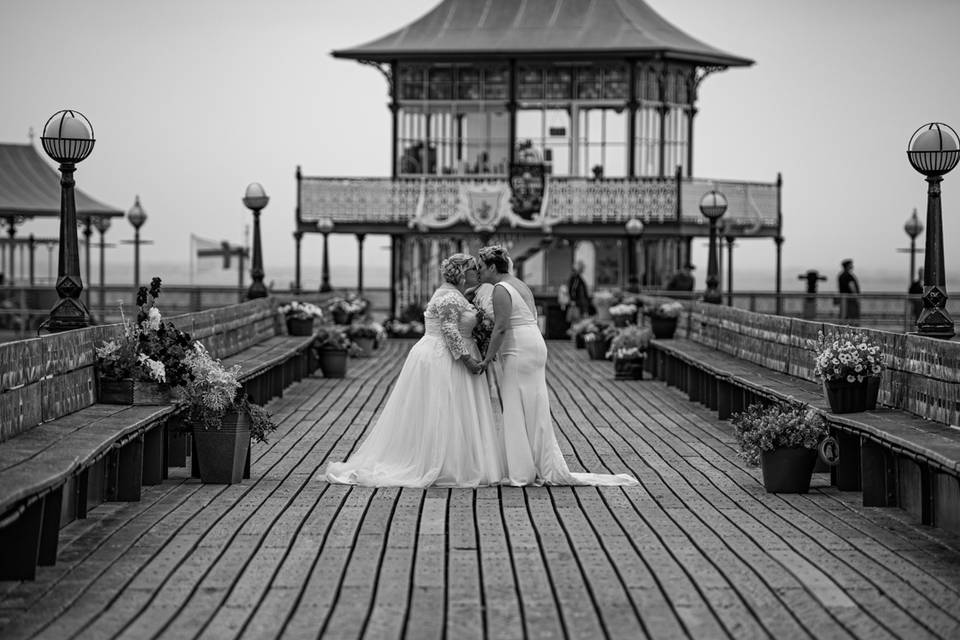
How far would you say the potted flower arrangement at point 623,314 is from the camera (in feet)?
97.5

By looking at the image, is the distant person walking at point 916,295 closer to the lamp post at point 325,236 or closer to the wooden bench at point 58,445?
the lamp post at point 325,236

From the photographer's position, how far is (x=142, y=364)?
12.9m

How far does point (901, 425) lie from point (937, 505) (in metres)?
0.78

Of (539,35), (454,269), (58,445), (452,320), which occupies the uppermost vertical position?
(539,35)

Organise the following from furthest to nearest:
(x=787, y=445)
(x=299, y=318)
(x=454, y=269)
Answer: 1. (x=299, y=318)
2. (x=454, y=269)
3. (x=787, y=445)

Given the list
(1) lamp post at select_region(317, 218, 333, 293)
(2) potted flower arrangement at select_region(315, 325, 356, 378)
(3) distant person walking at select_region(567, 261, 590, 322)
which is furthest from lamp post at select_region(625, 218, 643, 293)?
(2) potted flower arrangement at select_region(315, 325, 356, 378)

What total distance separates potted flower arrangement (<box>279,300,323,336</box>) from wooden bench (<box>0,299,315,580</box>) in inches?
486

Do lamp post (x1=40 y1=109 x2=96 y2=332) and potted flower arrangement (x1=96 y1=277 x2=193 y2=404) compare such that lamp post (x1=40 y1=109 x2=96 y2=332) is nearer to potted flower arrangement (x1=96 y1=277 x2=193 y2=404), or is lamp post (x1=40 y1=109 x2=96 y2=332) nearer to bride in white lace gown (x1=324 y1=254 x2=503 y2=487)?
potted flower arrangement (x1=96 y1=277 x2=193 y2=404)

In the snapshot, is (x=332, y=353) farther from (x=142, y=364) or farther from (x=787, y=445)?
(x=787, y=445)

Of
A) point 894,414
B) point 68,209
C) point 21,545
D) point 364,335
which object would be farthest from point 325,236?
point 21,545

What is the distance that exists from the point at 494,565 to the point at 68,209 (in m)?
5.87

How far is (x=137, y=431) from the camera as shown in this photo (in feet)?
37.8

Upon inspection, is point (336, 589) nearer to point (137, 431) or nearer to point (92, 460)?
point (92, 460)

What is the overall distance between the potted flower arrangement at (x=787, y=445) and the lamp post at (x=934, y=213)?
5.64 feet
